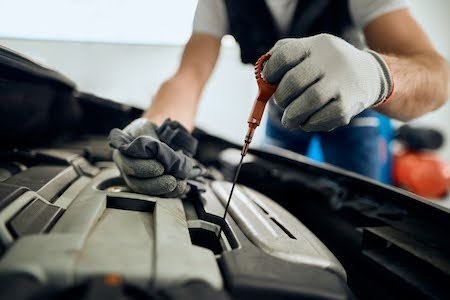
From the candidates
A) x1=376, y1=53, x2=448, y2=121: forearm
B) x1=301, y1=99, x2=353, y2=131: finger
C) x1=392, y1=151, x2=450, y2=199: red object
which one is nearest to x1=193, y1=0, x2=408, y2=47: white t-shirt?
x1=376, y1=53, x2=448, y2=121: forearm

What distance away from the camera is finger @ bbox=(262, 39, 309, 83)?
0.45 meters

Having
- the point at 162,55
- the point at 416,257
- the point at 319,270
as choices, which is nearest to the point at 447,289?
the point at 416,257

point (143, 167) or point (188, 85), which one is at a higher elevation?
point (188, 85)

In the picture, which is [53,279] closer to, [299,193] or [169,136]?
[169,136]

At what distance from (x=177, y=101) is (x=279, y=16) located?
1.50ft

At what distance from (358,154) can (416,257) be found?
746 mm

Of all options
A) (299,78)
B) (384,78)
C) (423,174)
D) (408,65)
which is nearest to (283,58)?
(299,78)

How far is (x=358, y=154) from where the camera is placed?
45.5 inches

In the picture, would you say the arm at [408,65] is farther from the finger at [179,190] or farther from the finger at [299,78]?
the finger at [179,190]

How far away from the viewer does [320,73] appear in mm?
467

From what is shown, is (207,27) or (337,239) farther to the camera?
(207,27)

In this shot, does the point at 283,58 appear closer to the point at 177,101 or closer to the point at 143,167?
the point at 143,167

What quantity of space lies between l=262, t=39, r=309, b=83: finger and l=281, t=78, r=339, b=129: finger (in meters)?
0.05

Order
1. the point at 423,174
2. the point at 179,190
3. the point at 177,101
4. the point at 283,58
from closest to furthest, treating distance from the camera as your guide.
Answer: the point at 283,58 < the point at 179,190 < the point at 177,101 < the point at 423,174
